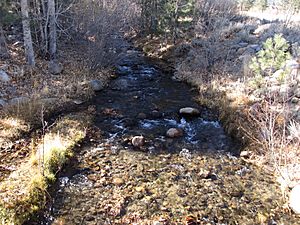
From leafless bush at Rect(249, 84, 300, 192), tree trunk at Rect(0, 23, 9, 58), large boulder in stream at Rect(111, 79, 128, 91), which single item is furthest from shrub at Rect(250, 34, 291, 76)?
tree trunk at Rect(0, 23, 9, 58)

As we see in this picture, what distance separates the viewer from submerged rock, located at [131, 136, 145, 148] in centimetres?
756

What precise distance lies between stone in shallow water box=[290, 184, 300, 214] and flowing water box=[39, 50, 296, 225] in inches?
7.5

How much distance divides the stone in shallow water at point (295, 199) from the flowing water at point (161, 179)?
19 centimetres

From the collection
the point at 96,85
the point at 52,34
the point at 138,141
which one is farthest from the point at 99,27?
the point at 138,141

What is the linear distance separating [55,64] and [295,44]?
974cm

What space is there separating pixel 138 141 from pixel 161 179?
168cm

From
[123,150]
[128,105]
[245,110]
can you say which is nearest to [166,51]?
[128,105]

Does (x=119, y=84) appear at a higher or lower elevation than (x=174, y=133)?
lower

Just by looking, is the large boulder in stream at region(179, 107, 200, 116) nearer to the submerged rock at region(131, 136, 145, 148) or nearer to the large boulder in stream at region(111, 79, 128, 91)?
the submerged rock at region(131, 136, 145, 148)

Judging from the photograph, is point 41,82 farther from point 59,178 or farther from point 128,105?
point 59,178

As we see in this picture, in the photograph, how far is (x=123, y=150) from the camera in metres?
7.27

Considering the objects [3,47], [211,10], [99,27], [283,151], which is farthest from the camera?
[211,10]

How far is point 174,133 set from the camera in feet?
26.9

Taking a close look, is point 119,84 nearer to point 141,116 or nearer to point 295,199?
point 141,116
